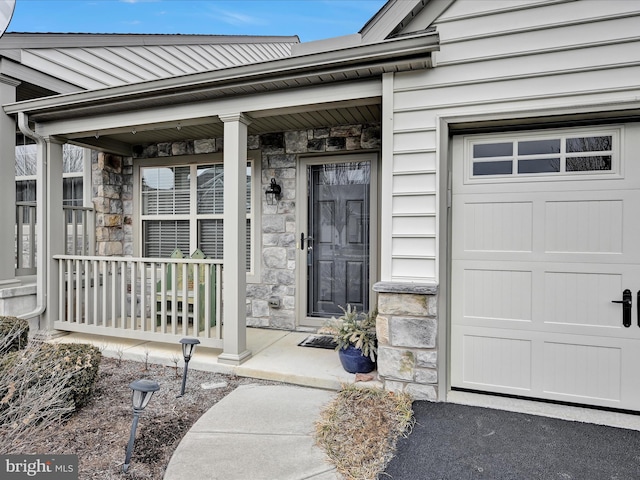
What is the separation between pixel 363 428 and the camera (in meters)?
2.46

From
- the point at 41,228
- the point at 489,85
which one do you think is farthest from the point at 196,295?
the point at 489,85

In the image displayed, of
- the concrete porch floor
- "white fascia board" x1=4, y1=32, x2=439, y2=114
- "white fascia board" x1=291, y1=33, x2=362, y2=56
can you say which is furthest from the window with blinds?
"white fascia board" x1=291, y1=33, x2=362, y2=56

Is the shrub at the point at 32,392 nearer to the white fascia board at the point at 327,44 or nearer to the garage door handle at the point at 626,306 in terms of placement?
the white fascia board at the point at 327,44

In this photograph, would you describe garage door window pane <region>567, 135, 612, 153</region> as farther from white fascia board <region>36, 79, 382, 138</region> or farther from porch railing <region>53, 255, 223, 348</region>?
porch railing <region>53, 255, 223, 348</region>

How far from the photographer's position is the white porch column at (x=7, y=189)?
165 inches

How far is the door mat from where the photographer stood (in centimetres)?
404

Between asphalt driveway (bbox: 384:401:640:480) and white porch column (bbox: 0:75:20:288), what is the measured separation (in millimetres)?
4397

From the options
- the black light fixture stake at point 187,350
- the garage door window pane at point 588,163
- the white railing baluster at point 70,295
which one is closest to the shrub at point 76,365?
the black light fixture stake at point 187,350

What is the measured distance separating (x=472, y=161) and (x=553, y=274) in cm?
101

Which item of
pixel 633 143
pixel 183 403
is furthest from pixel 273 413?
pixel 633 143

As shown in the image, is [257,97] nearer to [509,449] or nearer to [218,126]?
[218,126]

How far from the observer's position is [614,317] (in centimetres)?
270

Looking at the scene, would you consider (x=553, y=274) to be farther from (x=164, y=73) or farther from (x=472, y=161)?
(x=164, y=73)

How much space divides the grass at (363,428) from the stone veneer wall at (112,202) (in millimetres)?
3981
